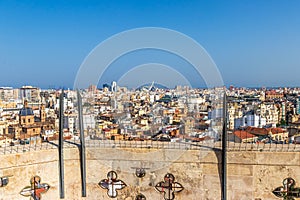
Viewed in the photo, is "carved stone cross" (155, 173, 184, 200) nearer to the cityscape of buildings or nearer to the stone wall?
the stone wall

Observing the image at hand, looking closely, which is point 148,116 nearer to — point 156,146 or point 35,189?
point 156,146

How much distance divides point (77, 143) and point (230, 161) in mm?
1525

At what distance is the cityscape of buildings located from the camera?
3.01 m

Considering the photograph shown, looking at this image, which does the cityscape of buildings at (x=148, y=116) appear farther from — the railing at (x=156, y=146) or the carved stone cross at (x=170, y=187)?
the carved stone cross at (x=170, y=187)

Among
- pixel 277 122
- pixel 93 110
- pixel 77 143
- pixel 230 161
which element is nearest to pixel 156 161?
pixel 230 161

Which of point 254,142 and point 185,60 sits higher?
point 185,60

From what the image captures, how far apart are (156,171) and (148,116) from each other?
165 cm

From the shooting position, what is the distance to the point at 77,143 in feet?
9.21

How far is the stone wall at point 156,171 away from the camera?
7.78 ft

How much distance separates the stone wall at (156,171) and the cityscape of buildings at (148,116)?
0.27 meters

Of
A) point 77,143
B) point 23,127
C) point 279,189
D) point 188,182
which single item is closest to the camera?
point 279,189

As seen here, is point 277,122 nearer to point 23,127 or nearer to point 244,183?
point 244,183

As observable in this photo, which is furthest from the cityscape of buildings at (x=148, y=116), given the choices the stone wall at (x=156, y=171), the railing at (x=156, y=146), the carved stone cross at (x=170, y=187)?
the carved stone cross at (x=170, y=187)

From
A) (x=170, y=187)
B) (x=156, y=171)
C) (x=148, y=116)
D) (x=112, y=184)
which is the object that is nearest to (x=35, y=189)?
(x=112, y=184)
